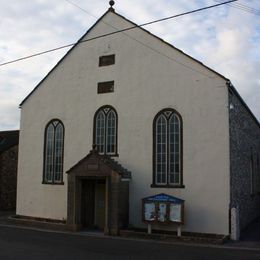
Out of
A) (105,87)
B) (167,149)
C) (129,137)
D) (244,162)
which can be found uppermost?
(105,87)

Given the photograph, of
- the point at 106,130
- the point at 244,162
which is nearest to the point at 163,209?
the point at 106,130

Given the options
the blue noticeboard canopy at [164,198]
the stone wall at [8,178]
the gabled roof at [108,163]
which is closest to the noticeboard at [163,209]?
the blue noticeboard canopy at [164,198]

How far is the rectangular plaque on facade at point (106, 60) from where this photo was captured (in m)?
19.9

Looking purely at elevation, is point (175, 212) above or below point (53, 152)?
below

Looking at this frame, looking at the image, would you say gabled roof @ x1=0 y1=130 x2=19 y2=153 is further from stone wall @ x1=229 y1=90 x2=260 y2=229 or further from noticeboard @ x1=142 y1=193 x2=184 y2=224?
stone wall @ x1=229 y1=90 x2=260 y2=229

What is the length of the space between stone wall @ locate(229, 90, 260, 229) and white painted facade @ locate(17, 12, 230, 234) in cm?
81

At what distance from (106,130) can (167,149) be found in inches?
128

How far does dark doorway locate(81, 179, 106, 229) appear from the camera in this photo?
1920 cm

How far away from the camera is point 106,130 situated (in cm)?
1966

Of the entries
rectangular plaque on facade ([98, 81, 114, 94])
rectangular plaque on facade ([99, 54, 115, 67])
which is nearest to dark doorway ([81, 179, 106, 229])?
rectangular plaque on facade ([98, 81, 114, 94])

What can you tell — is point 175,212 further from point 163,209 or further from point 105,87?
point 105,87

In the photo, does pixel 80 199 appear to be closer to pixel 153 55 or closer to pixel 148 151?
pixel 148 151

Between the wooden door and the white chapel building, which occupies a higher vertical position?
the white chapel building

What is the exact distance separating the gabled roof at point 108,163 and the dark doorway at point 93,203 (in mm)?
1083
